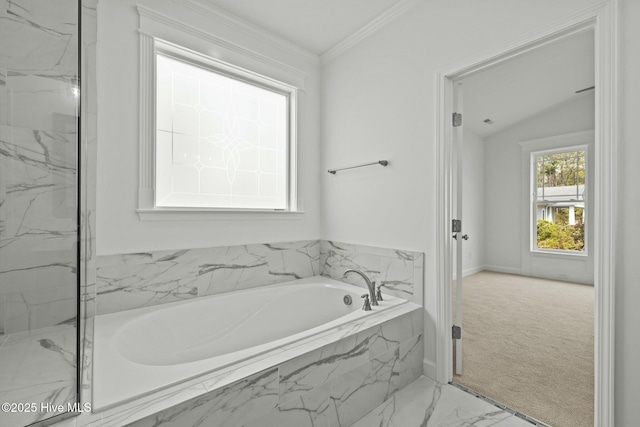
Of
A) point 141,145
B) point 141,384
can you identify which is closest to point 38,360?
point 141,384

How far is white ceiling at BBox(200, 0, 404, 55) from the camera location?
2.06 meters

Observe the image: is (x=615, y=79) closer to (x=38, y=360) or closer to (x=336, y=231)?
(x=336, y=231)

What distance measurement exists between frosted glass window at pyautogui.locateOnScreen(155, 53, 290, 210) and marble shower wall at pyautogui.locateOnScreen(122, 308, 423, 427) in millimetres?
1339

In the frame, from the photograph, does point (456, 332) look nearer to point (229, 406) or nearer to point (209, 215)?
point (229, 406)

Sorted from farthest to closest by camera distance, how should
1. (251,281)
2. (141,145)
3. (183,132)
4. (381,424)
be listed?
(251,281) → (183,132) → (141,145) → (381,424)

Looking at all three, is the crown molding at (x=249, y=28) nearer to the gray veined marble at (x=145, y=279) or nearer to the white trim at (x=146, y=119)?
the white trim at (x=146, y=119)

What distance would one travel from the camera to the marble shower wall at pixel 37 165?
104cm

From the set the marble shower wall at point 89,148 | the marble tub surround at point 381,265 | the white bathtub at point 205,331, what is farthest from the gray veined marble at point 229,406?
the marble tub surround at point 381,265

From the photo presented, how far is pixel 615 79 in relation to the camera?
3.93 feet

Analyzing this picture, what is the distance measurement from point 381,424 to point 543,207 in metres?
4.79

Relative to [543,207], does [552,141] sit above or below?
above

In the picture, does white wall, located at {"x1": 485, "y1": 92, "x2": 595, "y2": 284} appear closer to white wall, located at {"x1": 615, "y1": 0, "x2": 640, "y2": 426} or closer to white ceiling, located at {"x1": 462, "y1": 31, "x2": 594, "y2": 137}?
white ceiling, located at {"x1": 462, "y1": 31, "x2": 594, "y2": 137}

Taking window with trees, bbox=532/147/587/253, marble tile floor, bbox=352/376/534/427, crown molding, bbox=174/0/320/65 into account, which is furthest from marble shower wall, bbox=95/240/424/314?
window with trees, bbox=532/147/587/253

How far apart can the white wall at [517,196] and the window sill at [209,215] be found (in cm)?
410
